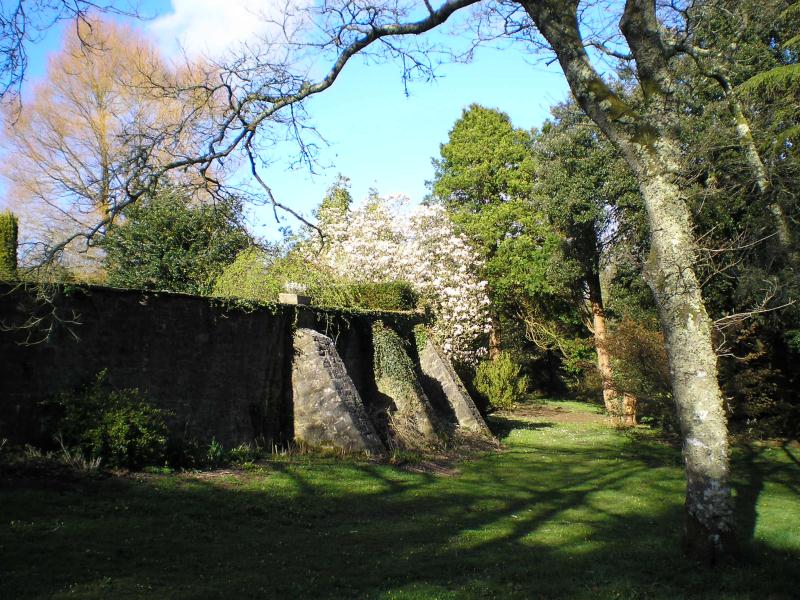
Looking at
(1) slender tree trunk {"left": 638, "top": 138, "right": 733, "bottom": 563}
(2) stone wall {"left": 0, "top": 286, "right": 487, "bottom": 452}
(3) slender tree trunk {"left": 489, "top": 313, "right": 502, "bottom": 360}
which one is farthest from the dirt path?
(1) slender tree trunk {"left": 638, "top": 138, "right": 733, "bottom": 563}

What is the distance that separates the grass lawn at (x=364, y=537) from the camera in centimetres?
520

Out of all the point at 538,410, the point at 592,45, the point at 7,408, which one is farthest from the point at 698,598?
the point at 538,410

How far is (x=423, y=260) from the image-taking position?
23.8m

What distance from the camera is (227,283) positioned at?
41.1 feet

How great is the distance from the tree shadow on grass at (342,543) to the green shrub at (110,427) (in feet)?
1.61

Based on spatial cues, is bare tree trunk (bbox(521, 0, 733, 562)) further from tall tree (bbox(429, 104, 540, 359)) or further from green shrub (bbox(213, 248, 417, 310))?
tall tree (bbox(429, 104, 540, 359))

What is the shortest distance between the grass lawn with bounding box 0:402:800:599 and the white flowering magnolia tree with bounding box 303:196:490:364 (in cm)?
1182

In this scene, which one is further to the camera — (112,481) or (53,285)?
(53,285)

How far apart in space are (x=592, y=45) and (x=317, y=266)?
26.9 feet

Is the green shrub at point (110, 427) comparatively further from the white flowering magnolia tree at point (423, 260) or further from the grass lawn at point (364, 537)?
the white flowering magnolia tree at point (423, 260)

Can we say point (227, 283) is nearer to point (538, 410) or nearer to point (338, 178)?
point (538, 410)

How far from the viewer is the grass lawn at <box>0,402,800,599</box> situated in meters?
5.20

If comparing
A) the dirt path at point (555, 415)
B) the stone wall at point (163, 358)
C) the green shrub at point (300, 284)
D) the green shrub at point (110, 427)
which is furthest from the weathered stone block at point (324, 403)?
the dirt path at point (555, 415)

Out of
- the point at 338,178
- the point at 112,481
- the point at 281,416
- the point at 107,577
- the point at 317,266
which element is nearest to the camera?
the point at 107,577
